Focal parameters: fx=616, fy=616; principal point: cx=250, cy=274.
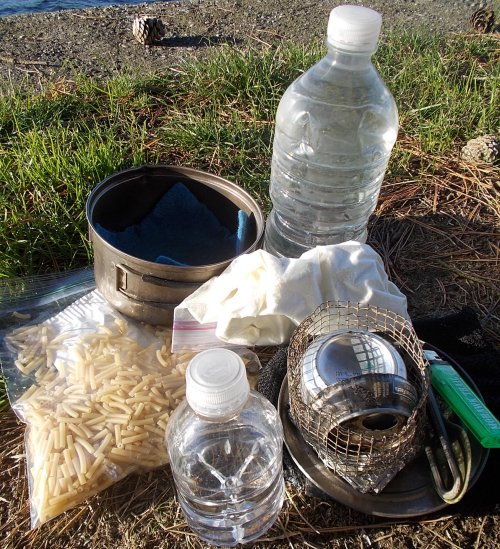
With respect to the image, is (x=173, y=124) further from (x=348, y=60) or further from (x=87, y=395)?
(x=87, y=395)

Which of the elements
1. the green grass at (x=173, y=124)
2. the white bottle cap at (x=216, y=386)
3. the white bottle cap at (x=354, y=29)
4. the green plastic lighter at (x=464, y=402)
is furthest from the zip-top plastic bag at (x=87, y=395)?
the white bottle cap at (x=354, y=29)

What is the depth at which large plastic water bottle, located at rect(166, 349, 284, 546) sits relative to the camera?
6.24 feet

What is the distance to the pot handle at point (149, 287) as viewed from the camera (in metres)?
2.19

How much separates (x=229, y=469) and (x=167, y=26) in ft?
11.9

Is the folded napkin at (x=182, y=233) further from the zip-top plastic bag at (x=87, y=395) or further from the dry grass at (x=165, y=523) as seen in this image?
the dry grass at (x=165, y=523)

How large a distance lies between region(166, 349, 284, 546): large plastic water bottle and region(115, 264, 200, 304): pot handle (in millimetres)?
451

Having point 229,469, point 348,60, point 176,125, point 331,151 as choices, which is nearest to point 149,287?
point 229,469

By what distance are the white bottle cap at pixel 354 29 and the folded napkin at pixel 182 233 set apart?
81 cm

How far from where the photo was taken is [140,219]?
2648mm

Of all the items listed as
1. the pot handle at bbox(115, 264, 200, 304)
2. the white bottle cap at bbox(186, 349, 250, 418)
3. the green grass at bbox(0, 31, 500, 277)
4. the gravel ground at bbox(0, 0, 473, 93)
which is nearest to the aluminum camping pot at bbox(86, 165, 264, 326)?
the pot handle at bbox(115, 264, 200, 304)

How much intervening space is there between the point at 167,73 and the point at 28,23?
1.40m

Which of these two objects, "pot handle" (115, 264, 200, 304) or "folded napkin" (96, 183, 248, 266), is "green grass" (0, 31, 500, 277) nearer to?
"folded napkin" (96, 183, 248, 266)

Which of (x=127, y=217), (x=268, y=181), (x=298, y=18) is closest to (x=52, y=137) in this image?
(x=127, y=217)

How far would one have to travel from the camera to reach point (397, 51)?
12.9 ft
